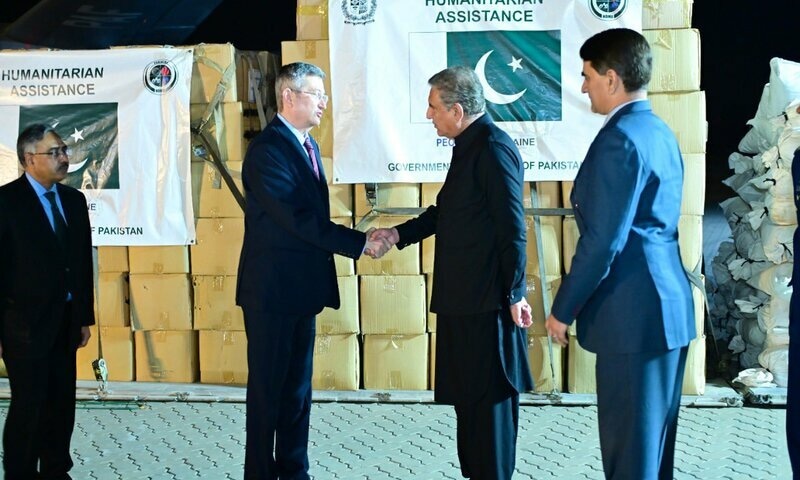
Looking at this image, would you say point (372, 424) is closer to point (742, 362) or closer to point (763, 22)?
point (742, 362)

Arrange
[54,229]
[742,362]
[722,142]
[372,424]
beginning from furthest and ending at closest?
[722,142] → [742,362] → [372,424] → [54,229]

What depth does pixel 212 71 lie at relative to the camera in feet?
18.9

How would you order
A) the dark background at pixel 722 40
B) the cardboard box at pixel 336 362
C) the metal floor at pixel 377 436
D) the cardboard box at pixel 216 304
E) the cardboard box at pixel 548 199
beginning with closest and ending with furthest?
1. the metal floor at pixel 377 436
2. the cardboard box at pixel 548 199
3. the cardboard box at pixel 336 362
4. the cardboard box at pixel 216 304
5. the dark background at pixel 722 40

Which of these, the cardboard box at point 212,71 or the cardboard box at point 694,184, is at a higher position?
the cardboard box at point 212,71

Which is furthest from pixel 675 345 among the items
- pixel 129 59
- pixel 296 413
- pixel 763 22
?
pixel 763 22

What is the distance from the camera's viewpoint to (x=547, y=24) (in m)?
5.36

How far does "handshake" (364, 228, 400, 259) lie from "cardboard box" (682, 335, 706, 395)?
2126 millimetres

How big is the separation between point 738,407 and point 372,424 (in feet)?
6.73

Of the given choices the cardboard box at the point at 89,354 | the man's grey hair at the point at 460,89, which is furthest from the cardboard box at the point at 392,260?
the man's grey hair at the point at 460,89

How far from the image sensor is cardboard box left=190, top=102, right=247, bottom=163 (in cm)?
576

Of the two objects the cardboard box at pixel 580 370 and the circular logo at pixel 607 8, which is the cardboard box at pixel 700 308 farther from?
the circular logo at pixel 607 8

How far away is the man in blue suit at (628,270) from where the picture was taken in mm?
2898

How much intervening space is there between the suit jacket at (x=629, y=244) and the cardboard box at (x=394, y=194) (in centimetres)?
258

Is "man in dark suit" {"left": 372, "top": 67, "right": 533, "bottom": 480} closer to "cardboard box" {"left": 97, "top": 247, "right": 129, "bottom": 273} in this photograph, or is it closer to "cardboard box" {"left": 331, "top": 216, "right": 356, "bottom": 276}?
"cardboard box" {"left": 331, "top": 216, "right": 356, "bottom": 276}
